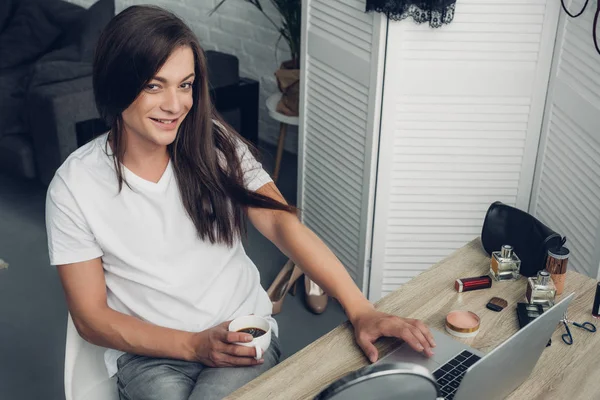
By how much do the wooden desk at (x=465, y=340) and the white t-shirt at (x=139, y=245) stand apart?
292 mm

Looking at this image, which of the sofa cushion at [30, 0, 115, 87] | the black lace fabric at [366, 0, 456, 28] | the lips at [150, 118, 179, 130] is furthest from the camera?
the sofa cushion at [30, 0, 115, 87]

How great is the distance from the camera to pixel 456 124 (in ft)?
7.46

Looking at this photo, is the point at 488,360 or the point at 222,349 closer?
the point at 488,360

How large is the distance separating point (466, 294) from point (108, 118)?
0.78 meters

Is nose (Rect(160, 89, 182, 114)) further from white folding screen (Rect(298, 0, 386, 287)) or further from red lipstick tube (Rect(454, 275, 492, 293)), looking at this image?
white folding screen (Rect(298, 0, 386, 287))

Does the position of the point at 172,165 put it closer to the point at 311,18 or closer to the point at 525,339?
the point at 525,339

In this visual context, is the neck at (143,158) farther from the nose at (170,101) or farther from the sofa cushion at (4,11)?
the sofa cushion at (4,11)

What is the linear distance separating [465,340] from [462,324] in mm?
30

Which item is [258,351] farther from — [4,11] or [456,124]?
[4,11]

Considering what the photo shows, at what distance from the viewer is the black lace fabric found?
6.76 ft

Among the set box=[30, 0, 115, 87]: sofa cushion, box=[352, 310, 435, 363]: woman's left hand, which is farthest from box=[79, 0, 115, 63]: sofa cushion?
box=[352, 310, 435, 363]: woman's left hand

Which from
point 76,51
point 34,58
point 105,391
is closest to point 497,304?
point 105,391

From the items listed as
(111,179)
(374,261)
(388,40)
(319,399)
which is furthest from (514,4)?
(319,399)

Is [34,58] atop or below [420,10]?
below
